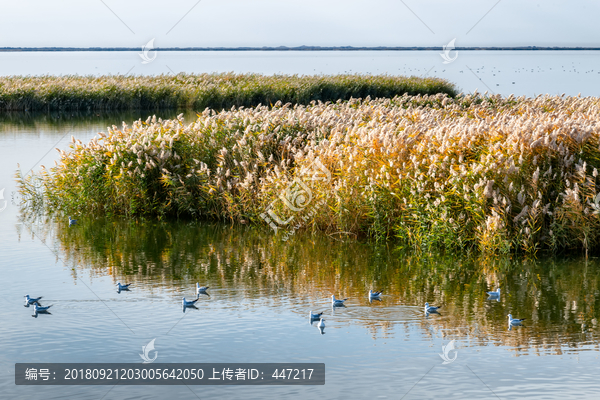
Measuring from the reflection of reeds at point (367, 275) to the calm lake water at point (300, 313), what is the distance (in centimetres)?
3

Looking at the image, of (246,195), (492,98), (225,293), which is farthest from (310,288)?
(492,98)

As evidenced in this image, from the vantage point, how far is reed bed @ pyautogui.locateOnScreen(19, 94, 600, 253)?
34.1 feet

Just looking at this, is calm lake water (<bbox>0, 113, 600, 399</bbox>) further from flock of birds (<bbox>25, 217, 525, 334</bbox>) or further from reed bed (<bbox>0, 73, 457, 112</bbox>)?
reed bed (<bbox>0, 73, 457, 112</bbox>)

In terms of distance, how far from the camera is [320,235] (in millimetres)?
12094

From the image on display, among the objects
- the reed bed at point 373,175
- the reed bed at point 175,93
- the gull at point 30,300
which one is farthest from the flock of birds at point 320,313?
the reed bed at point 175,93

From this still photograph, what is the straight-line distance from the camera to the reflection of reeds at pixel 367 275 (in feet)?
24.5

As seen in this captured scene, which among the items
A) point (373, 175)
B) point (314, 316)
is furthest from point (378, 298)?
point (373, 175)

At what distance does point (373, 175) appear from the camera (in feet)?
37.7

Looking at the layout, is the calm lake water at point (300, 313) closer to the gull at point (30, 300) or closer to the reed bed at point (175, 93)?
the gull at point (30, 300)

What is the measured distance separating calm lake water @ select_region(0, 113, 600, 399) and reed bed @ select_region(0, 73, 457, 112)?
27.7m

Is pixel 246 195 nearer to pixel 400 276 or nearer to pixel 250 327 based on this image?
pixel 400 276

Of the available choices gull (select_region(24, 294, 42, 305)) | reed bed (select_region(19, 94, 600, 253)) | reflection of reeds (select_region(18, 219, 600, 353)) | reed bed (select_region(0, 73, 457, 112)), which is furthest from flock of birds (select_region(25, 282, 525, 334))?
reed bed (select_region(0, 73, 457, 112))

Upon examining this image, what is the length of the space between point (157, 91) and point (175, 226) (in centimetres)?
2866

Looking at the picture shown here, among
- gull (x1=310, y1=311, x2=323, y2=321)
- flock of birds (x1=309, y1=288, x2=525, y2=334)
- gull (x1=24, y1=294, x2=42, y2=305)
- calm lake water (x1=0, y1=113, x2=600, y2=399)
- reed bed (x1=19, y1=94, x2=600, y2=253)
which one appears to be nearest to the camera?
calm lake water (x1=0, y1=113, x2=600, y2=399)
